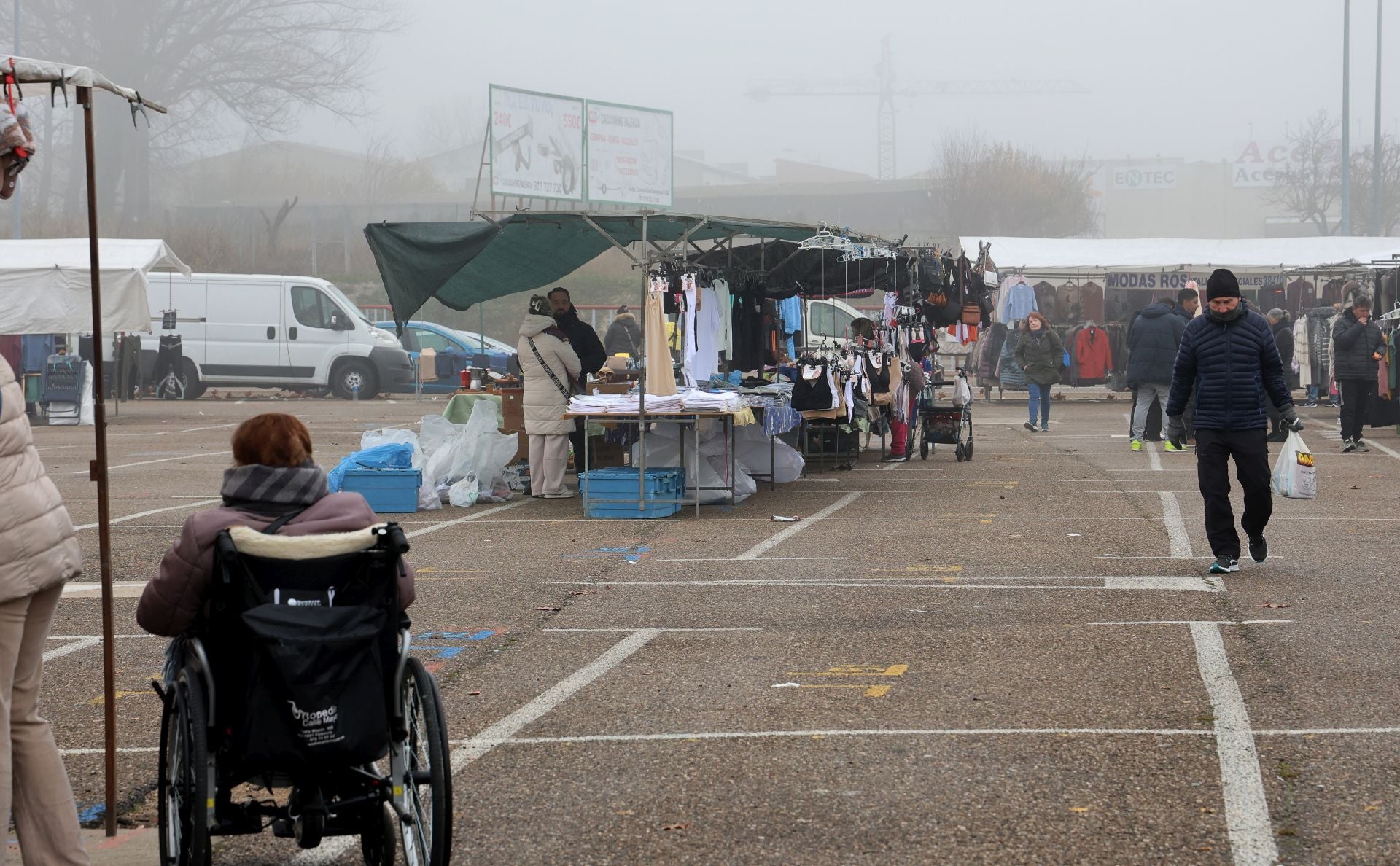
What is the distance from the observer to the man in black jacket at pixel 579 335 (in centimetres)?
1510

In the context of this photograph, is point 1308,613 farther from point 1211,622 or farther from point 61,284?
point 61,284

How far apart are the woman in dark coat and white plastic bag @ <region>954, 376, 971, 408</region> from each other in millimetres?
4151

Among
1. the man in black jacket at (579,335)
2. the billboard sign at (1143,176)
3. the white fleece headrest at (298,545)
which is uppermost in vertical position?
the billboard sign at (1143,176)

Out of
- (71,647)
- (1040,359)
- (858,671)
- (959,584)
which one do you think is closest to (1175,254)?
(1040,359)

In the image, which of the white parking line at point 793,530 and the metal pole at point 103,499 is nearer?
the metal pole at point 103,499

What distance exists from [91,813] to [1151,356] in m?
17.0

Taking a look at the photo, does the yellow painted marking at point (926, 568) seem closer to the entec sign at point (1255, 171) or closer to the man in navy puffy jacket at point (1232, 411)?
the man in navy puffy jacket at point (1232, 411)

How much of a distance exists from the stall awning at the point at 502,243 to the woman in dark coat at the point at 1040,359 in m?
8.56

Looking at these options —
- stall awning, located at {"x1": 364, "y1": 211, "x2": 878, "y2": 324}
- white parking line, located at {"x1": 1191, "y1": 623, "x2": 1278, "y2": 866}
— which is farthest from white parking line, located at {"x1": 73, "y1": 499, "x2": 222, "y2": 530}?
white parking line, located at {"x1": 1191, "y1": 623, "x2": 1278, "y2": 866}

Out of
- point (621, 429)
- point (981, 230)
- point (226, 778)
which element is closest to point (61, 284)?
point (621, 429)

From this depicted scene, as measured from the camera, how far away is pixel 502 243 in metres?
16.0

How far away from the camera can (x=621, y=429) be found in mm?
16125

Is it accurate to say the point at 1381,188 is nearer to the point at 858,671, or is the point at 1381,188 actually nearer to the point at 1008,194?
the point at 1008,194

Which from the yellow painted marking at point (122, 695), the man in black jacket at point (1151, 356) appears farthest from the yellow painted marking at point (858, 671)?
the man in black jacket at point (1151, 356)
